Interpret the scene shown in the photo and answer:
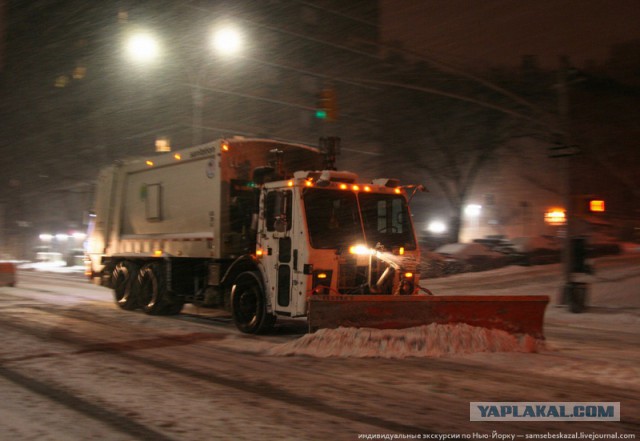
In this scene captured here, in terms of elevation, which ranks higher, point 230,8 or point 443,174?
point 230,8

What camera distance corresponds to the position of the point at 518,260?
2781 cm

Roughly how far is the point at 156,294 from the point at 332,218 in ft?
17.3

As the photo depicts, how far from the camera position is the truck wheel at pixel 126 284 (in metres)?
14.6

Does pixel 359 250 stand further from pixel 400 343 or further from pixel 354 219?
pixel 400 343

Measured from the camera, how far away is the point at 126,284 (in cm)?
1484

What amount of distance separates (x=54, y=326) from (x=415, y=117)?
23712 millimetres

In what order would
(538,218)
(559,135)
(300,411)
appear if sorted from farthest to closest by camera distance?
1. (538,218)
2. (559,135)
3. (300,411)

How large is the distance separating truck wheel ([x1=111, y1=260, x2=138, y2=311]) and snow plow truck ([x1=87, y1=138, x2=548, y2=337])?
9cm

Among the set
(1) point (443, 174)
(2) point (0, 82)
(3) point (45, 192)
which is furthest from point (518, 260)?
(2) point (0, 82)

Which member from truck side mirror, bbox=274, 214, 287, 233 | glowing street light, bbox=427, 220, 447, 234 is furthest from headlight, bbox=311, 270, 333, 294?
glowing street light, bbox=427, 220, 447, 234

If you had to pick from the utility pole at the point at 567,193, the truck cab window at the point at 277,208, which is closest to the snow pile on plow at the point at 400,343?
the truck cab window at the point at 277,208

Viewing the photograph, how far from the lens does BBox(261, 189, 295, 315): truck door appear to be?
33.6 ft

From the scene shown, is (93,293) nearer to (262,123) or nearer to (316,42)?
(262,123)

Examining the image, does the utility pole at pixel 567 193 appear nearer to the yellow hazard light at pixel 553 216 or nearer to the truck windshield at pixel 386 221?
the truck windshield at pixel 386 221
